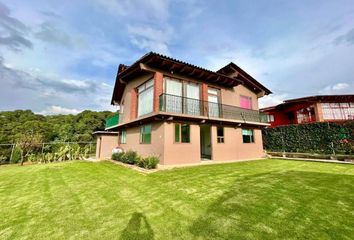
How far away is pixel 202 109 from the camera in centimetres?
1254

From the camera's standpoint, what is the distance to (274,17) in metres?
10.5

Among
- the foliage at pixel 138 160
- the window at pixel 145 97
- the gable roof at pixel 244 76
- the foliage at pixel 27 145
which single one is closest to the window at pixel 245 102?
the gable roof at pixel 244 76

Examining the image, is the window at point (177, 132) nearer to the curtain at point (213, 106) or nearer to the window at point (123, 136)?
the curtain at point (213, 106)

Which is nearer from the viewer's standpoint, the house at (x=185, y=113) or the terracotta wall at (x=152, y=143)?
the terracotta wall at (x=152, y=143)

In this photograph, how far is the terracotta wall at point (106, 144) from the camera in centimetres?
1717

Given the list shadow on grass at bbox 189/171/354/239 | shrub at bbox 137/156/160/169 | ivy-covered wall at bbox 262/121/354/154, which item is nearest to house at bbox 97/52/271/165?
shrub at bbox 137/156/160/169

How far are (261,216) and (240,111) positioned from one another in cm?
1261

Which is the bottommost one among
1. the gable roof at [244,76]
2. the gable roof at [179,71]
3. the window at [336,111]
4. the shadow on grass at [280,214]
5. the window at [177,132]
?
the shadow on grass at [280,214]

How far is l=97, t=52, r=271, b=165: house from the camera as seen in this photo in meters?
10.6

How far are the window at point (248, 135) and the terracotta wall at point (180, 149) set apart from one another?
19.5 feet

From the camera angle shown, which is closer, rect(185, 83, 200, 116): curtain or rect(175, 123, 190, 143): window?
rect(175, 123, 190, 143): window

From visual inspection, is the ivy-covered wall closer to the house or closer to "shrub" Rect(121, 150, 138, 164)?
the house

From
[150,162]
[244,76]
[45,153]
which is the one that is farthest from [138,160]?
[45,153]

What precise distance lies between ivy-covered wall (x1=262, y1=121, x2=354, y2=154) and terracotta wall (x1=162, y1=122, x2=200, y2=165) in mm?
11953
